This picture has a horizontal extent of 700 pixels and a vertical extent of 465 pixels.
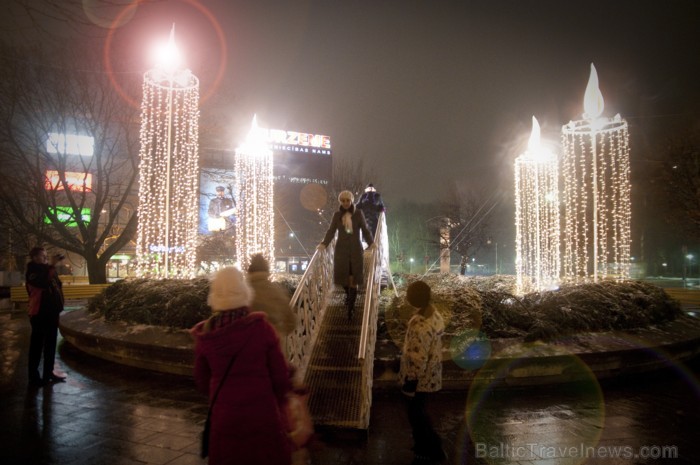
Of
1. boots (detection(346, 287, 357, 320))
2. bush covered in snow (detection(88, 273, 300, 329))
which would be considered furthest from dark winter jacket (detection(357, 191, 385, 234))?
boots (detection(346, 287, 357, 320))

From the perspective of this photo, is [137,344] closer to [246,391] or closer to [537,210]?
[246,391]

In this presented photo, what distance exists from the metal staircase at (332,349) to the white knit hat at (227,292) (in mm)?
2449

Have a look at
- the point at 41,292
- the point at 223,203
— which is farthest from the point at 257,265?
the point at 223,203

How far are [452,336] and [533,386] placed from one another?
1432 millimetres

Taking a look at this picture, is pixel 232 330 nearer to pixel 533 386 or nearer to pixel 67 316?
pixel 533 386

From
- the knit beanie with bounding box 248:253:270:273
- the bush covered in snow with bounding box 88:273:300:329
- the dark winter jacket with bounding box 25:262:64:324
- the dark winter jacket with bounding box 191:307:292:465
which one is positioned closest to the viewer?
the dark winter jacket with bounding box 191:307:292:465

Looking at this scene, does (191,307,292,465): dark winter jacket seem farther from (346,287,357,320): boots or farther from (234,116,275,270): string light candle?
(234,116,275,270): string light candle

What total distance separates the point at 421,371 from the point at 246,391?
7.63ft

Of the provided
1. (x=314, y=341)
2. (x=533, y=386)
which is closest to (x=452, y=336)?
(x=533, y=386)

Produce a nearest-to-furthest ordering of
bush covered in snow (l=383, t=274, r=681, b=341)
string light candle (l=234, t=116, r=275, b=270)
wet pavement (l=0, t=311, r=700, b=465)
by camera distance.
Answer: wet pavement (l=0, t=311, r=700, b=465), bush covered in snow (l=383, t=274, r=681, b=341), string light candle (l=234, t=116, r=275, b=270)

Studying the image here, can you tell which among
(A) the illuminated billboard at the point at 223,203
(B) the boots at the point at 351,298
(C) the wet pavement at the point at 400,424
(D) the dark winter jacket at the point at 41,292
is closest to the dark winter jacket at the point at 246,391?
(C) the wet pavement at the point at 400,424

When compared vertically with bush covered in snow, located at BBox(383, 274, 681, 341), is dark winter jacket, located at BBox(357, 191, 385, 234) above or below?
above

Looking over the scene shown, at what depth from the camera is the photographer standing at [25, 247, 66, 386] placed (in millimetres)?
6742

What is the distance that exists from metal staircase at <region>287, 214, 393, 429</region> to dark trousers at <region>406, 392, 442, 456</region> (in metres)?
0.66
